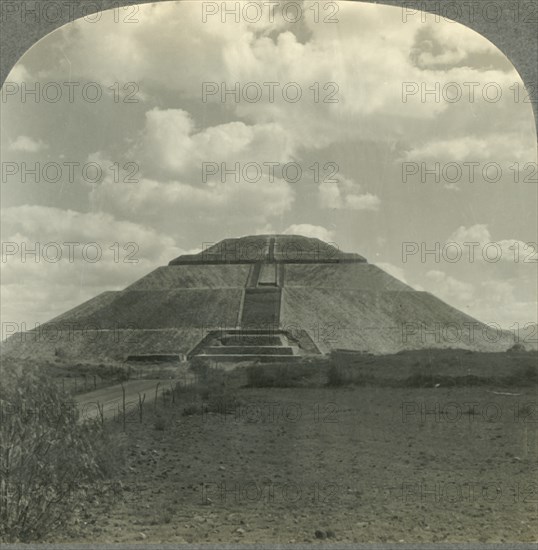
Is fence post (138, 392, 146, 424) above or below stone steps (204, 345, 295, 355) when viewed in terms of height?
below

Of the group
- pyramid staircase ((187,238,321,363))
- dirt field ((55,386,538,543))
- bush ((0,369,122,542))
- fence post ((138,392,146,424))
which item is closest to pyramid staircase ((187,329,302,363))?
pyramid staircase ((187,238,321,363))

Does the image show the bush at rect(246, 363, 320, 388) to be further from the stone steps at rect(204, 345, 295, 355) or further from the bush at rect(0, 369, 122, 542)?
the bush at rect(0, 369, 122, 542)

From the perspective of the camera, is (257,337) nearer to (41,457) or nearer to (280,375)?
(280,375)

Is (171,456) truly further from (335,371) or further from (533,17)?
(533,17)

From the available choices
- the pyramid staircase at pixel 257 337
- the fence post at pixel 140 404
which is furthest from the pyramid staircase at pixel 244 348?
the fence post at pixel 140 404

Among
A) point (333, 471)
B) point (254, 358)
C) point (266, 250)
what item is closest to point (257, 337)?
point (254, 358)

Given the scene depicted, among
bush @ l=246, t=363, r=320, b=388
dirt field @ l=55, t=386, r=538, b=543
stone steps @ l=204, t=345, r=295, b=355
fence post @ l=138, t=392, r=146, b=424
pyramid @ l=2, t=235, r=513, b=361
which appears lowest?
dirt field @ l=55, t=386, r=538, b=543

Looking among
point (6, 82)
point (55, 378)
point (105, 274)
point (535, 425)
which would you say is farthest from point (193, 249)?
point (535, 425)
